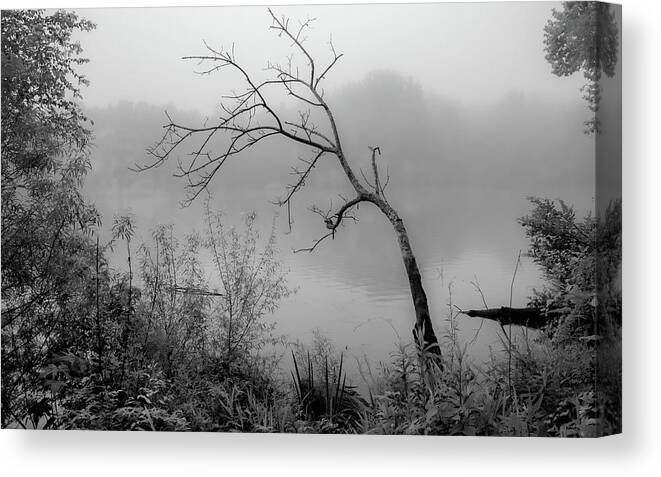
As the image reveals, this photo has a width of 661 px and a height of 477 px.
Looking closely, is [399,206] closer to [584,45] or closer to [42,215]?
[584,45]

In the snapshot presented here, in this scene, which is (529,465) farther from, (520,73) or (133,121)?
(133,121)

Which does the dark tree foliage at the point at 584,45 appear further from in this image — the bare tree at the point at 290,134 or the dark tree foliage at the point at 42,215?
the dark tree foliage at the point at 42,215

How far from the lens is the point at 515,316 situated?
4.98 meters

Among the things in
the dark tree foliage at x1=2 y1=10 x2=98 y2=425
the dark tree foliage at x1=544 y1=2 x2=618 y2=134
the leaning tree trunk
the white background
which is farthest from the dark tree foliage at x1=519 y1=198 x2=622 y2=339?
the dark tree foliage at x1=2 y1=10 x2=98 y2=425

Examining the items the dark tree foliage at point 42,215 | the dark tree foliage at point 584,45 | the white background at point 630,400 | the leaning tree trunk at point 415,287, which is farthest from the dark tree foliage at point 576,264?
the dark tree foliage at point 42,215

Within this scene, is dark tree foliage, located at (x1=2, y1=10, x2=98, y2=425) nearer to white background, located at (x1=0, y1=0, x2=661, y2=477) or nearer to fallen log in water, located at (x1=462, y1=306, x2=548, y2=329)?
white background, located at (x1=0, y1=0, x2=661, y2=477)

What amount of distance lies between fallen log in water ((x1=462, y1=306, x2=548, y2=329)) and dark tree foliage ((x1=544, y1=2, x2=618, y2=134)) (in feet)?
3.64

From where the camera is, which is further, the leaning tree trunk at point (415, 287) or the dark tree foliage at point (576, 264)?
the leaning tree trunk at point (415, 287)

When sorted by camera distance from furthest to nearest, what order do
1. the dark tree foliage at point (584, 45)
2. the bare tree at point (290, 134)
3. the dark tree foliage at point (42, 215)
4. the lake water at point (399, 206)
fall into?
the dark tree foliage at point (42, 215)
the bare tree at point (290, 134)
the lake water at point (399, 206)
the dark tree foliage at point (584, 45)

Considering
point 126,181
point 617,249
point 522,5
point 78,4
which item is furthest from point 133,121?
point 617,249

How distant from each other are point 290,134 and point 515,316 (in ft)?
5.70

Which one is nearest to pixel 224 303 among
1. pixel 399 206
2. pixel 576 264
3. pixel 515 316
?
pixel 399 206

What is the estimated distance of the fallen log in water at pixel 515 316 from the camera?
4973 millimetres

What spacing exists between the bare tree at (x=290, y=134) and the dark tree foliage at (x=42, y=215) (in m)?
0.57
